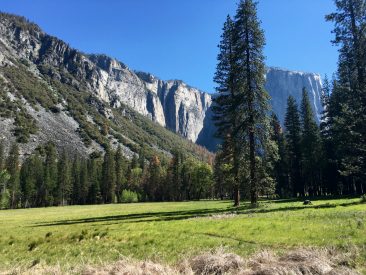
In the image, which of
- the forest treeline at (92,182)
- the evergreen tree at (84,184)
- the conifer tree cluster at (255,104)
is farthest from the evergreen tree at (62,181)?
the conifer tree cluster at (255,104)

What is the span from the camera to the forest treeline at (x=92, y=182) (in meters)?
116

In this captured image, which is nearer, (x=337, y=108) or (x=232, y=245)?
(x=232, y=245)

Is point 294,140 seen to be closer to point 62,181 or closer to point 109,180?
point 109,180

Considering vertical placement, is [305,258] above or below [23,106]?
below

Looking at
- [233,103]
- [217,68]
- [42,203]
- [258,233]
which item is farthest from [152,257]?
[42,203]

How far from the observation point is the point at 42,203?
401 ft

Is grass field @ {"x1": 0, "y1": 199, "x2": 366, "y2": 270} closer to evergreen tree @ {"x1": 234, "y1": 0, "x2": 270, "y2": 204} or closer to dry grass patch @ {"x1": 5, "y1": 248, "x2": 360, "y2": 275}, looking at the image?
dry grass patch @ {"x1": 5, "y1": 248, "x2": 360, "y2": 275}

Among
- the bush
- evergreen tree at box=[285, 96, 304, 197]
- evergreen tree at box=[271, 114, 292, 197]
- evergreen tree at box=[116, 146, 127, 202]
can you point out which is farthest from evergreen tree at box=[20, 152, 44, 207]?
evergreen tree at box=[285, 96, 304, 197]

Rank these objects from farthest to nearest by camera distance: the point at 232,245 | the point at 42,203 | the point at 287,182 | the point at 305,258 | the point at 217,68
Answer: the point at 42,203 → the point at 287,182 → the point at 217,68 → the point at 232,245 → the point at 305,258

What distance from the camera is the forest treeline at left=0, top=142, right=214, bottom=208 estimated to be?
115812 mm

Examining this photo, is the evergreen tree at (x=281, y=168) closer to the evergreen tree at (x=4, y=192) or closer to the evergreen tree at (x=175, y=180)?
the evergreen tree at (x=175, y=180)

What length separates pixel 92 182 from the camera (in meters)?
132

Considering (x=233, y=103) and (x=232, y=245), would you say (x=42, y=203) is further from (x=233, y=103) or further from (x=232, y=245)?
(x=232, y=245)

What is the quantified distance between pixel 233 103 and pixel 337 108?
33.5 m
